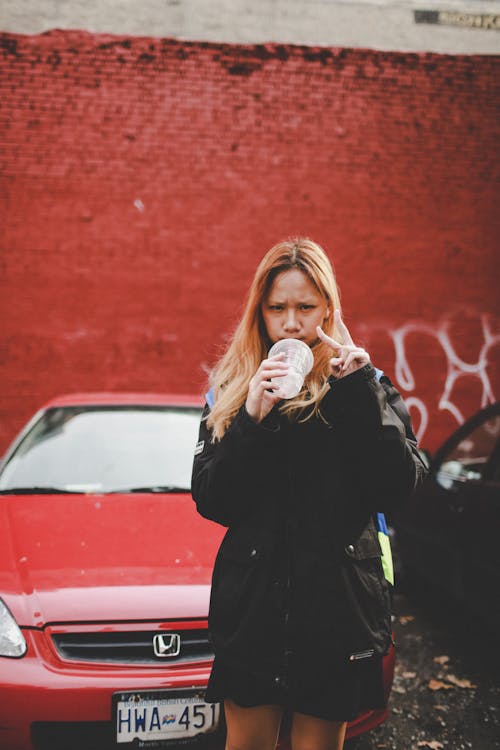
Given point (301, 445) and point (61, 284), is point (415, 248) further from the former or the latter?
point (301, 445)

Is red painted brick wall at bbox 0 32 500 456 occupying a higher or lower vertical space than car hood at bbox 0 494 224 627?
higher

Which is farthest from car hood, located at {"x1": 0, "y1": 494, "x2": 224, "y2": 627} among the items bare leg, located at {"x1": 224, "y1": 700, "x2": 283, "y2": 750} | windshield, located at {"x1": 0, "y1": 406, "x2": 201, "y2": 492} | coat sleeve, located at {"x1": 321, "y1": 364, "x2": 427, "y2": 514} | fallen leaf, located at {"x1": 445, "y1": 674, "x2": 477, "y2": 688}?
fallen leaf, located at {"x1": 445, "y1": 674, "x2": 477, "y2": 688}

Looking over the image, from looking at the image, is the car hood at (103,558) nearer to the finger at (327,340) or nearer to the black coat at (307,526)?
the black coat at (307,526)

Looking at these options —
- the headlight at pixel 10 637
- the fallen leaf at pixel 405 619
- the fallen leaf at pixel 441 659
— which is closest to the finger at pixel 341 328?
the headlight at pixel 10 637

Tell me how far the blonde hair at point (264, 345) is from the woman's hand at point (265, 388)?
90 mm

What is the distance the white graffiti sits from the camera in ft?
27.2

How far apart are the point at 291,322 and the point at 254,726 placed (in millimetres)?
993

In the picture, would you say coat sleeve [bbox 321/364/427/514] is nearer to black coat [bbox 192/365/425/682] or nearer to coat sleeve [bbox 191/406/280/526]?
black coat [bbox 192/365/425/682]

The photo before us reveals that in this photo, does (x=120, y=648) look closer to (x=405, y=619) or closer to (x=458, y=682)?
(x=458, y=682)

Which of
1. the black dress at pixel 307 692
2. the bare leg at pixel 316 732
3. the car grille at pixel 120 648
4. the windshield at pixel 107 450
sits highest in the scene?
the windshield at pixel 107 450

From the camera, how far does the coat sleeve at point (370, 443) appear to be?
5.33ft

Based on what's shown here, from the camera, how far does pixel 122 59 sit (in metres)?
7.87

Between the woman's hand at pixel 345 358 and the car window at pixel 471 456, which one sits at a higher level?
the woman's hand at pixel 345 358

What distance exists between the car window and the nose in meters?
2.66
